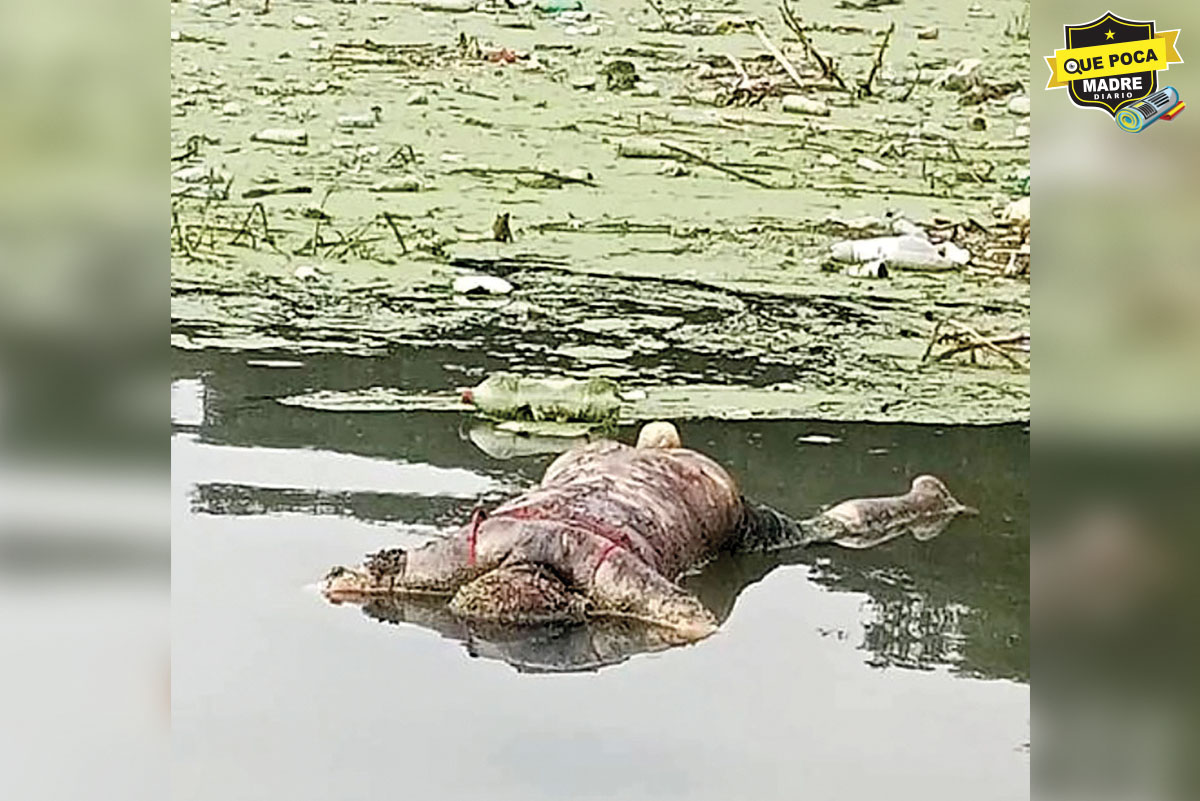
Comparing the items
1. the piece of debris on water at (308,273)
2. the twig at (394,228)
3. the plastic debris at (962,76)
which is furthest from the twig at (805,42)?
the piece of debris on water at (308,273)

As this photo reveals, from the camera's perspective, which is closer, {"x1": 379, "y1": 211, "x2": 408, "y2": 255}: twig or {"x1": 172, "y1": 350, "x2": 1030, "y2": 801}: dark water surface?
{"x1": 172, "y1": 350, "x2": 1030, "y2": 801}: dark water surface

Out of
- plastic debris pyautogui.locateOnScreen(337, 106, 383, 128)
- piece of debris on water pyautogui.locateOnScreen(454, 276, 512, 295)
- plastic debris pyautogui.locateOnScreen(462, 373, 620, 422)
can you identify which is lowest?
plastic debris pyautogui.locateOnScreen(462, 373, 620, 422)

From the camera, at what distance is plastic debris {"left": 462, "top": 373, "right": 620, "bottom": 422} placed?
2.20 metres

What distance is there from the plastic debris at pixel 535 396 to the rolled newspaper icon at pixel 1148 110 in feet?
2.36

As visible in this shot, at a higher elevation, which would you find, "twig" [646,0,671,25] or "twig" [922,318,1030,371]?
"twig" [646,0,671,25]

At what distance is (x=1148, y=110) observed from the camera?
1781 mm

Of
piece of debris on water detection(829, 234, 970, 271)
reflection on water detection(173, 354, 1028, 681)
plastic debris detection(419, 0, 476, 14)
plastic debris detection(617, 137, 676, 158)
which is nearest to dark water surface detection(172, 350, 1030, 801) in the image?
reflection on water detection(173, 354, 1028, 681)

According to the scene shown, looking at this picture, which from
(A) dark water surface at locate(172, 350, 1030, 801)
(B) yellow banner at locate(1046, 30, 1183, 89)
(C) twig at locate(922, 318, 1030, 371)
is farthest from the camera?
(C) twig at locate(922, 318, 1030, 371)

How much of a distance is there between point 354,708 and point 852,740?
593 millimetres

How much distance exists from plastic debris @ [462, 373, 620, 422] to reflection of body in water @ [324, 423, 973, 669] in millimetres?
60

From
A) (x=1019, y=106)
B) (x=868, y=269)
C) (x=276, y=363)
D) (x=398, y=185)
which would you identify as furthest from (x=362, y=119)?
(x=1019, y=106)

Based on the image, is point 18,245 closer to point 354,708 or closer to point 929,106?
point 354,708

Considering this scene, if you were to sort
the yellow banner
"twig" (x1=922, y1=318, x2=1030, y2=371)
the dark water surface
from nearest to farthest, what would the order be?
1. the yellow banner
2. the dark water surface
3. "twig" (x1=922, y1=318, x2=1030, y2=371)

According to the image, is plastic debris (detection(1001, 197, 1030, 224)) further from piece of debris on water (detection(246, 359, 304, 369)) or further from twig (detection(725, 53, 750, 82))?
piece of debris on water (detection(246, 359, 304, 369))
